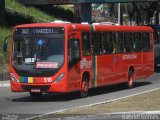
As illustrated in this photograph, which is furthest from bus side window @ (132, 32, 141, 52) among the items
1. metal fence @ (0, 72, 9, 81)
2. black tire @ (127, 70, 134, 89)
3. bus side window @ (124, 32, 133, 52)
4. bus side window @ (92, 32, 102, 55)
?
metal fence @ (0, 72, 9, 81)

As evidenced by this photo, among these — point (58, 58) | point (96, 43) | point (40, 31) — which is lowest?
point (58, 58)

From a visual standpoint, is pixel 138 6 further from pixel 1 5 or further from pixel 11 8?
pixel 1 5

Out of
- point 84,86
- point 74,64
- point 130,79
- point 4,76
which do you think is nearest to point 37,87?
point 74,64

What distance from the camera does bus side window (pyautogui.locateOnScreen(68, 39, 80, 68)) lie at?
2025 cm

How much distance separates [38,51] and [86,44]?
2.21 metres

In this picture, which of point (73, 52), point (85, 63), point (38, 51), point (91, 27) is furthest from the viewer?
point (91, 27)

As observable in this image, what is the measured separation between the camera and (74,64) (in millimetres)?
20484

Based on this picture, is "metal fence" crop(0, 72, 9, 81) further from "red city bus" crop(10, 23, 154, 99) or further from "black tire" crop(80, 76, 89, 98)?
"black tire" crop(80, 76, 89, 98)

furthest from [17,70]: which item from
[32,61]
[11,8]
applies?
[11,8]

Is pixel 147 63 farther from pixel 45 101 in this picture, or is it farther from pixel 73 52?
pixel 45 101

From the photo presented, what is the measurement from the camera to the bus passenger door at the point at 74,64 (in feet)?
66.2

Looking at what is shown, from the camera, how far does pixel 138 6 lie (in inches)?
2638

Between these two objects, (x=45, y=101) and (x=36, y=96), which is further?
(x=36, y=96)

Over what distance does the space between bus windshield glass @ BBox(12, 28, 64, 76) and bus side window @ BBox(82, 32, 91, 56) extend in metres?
1.40
